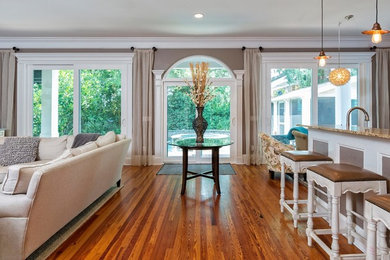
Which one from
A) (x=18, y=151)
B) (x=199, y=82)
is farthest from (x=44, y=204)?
(x=199, y=82)

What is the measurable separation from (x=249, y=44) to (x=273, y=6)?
1670 millimetres

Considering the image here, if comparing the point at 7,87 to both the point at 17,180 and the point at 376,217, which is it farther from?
the point at 376,217

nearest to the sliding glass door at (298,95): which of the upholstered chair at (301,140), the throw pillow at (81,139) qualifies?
the upholstered chair at (301,140)

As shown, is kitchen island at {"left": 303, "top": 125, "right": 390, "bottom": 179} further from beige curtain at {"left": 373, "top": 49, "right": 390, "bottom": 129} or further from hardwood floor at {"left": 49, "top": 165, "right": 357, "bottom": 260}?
beige curtain at {"left": 373, "top": 49, "right": 390, "bottom": 129}

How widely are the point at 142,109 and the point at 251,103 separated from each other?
2503mm

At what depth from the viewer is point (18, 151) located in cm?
353

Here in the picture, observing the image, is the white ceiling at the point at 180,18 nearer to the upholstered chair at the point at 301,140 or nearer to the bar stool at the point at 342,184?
the upholstered chair at the point at 301,140

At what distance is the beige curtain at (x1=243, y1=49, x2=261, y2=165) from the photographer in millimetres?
5582

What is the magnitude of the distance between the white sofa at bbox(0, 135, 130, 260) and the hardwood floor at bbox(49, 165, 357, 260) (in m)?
0.24

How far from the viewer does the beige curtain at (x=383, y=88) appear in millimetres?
5508

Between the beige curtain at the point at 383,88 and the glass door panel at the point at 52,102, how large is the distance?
23.2ft

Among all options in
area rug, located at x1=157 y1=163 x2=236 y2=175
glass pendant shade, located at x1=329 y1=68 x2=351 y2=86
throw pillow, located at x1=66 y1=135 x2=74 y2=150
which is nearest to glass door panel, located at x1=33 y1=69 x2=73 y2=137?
throw pillow, located at x1=66 y1=135 x2=74 y2=150

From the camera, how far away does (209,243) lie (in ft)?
7.19

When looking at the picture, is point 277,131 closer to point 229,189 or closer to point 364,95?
point 364,95
